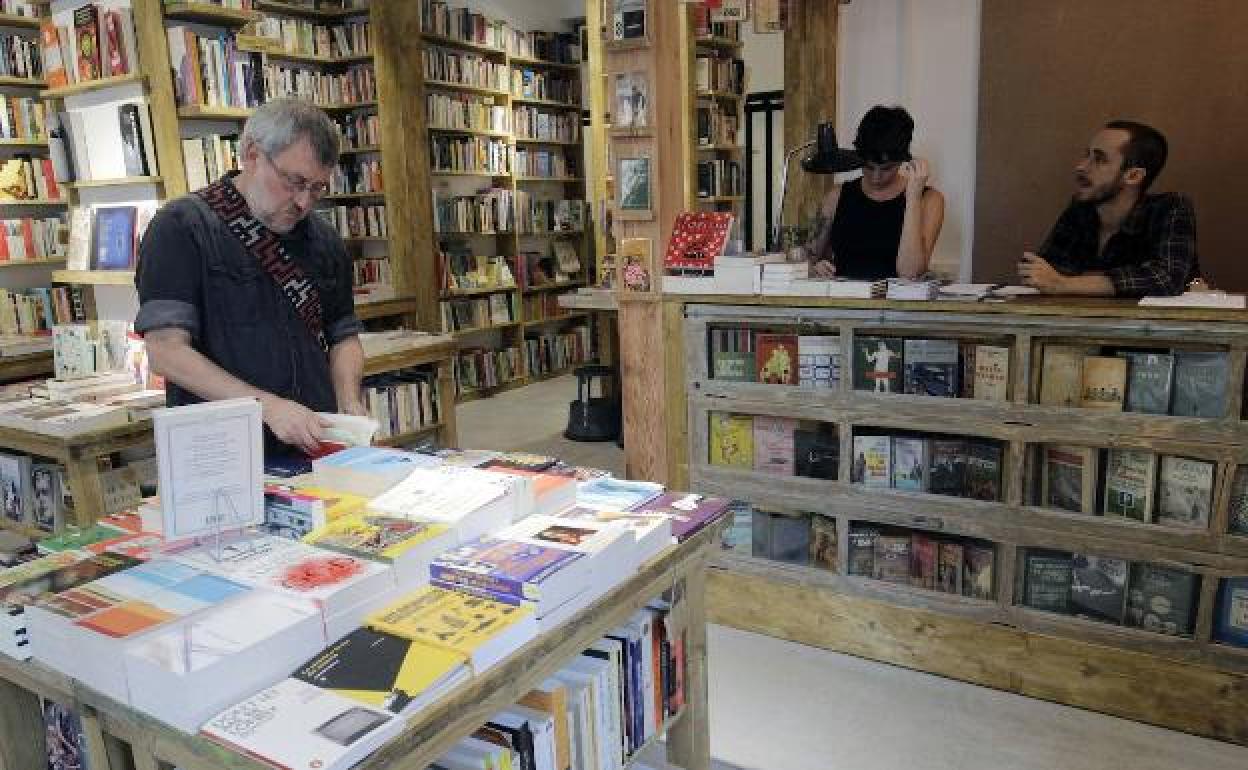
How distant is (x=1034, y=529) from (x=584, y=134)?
→ 7.19m

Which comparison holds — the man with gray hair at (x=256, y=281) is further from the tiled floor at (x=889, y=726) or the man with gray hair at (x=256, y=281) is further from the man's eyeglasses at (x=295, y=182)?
the tiled floor at (x=889, y=726)

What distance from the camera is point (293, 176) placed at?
211 cm

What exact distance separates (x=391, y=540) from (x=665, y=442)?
6.57 feet

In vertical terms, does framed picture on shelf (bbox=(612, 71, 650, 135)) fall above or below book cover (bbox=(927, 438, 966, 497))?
above

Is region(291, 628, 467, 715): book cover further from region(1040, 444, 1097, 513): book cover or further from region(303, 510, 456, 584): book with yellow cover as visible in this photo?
region(1040, 444, 1097, 513): book cover

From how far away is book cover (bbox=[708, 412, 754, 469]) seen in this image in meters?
3.17

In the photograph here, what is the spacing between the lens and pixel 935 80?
402cm

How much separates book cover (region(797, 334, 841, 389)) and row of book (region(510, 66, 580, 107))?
5.88 m

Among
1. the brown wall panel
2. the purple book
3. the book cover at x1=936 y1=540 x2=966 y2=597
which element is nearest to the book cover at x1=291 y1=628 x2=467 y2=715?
the purple book

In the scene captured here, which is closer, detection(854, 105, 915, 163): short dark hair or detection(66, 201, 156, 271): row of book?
→ detection(854, 105, 915, 163): short dark hair

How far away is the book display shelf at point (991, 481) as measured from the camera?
95.0 inches

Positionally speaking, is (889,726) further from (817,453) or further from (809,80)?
(809,80)

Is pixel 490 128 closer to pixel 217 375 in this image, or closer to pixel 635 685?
pixel 217 375

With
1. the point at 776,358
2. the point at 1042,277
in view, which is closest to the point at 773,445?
the point at 776,358
